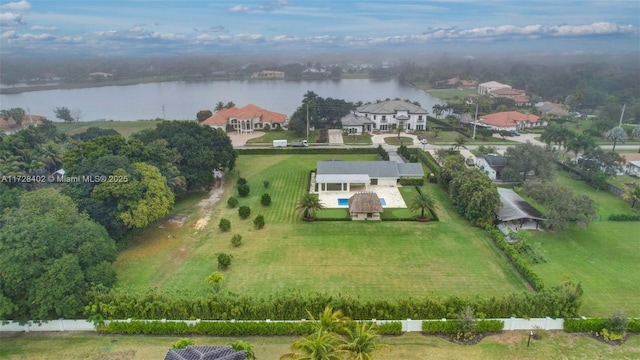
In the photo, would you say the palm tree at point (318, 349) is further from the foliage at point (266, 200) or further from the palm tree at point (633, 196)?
the palm tree at point (633, 196)

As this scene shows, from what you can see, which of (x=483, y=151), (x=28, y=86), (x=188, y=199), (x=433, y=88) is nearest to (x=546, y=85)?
(x=433, y=88)

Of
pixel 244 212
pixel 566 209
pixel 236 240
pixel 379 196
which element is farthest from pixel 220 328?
pixel 566 209

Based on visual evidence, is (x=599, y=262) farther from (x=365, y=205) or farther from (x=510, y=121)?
(x=510, y=121)

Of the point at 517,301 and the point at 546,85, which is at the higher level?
the point at 546,85

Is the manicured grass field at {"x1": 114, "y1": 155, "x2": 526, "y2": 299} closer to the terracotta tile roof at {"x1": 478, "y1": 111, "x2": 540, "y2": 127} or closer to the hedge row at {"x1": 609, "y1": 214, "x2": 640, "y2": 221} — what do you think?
the hedge row at {"x1": 609, "y1": 214, "x2": 640, "y2": 221}

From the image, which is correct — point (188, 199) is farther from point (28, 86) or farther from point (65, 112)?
point (28, 86)

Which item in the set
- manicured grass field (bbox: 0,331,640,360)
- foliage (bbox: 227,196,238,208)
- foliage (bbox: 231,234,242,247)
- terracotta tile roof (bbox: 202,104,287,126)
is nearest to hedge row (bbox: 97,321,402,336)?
manicured grass field (bbox: 0,331,640,360)
